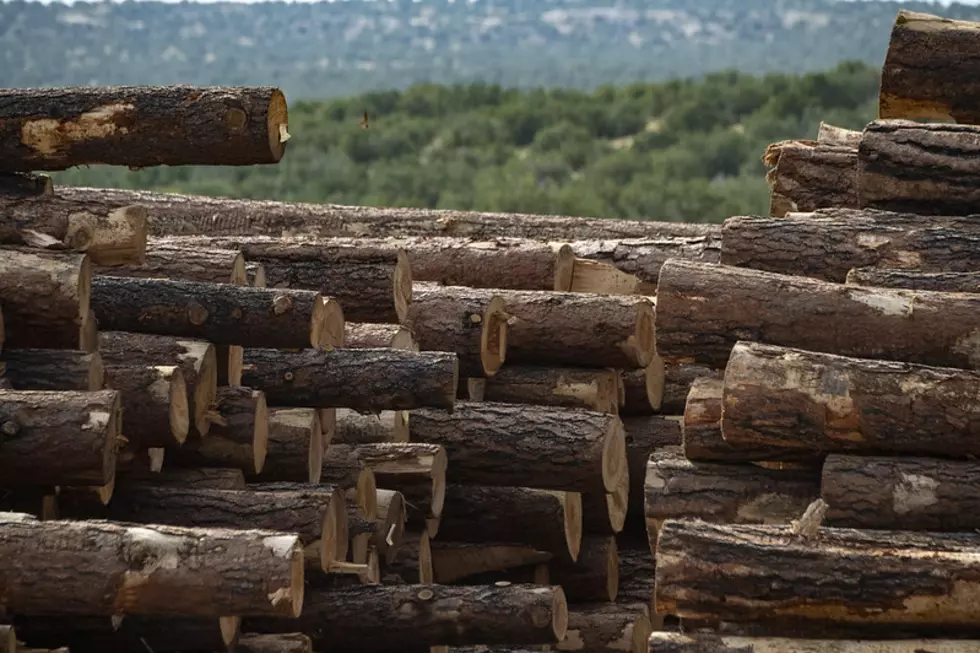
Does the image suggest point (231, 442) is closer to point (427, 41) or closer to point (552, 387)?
point (552, 387)

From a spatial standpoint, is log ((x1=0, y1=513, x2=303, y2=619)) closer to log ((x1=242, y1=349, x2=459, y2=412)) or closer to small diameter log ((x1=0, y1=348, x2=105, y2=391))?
small diameter log ((x1=0, y1=348, x2=105, y2=391))

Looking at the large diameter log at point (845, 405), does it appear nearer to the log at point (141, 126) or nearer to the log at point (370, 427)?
the log at point (141, 126)

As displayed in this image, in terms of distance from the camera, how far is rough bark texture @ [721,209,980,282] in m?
6.81

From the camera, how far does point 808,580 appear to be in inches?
209

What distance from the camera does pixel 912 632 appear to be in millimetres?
5379

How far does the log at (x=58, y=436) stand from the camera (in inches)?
239

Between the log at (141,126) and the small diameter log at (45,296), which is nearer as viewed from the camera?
the small diameter log at (45,296)

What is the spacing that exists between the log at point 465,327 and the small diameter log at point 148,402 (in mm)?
1706

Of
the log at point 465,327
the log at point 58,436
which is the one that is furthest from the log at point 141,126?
the log at point 465,327

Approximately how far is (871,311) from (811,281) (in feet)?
0.94

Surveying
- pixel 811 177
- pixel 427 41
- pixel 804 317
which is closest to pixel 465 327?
pixel 811 177

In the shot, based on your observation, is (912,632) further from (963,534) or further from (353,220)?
(353,220)

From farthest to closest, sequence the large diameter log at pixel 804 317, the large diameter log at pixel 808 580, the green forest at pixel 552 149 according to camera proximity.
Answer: the green forest at pixel 552 149, the large diameter log at pixel 804 317, the large diameter log at pixel 808 580

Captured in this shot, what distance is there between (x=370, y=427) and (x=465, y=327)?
62 cm
